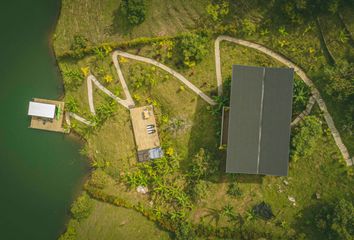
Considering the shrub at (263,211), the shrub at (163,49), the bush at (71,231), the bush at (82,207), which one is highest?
the shrub at (163,49)

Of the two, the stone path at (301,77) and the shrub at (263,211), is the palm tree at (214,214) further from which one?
the stone path at (301,77)

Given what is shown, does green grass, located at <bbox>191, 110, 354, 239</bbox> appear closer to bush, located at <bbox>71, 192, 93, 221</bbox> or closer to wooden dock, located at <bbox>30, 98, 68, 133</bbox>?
bush, located at <bbox>71, 192, 93, 221</bbox>

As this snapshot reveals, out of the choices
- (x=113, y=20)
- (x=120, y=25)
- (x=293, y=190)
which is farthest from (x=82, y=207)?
(x=293, y=190)

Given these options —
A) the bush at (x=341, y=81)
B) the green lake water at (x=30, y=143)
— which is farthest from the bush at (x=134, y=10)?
the bush at (x=341, y=81)

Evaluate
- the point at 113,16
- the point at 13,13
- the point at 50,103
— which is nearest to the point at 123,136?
the point at 50,103

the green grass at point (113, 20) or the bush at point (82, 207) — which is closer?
the green grass at point (113, 20)

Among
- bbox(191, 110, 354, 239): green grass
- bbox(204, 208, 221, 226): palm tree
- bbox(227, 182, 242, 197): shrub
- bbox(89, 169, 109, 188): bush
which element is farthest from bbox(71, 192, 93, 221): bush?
bbox(227, 182, 242, 197): shrub

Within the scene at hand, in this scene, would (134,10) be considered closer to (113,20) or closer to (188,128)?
(113,20)
